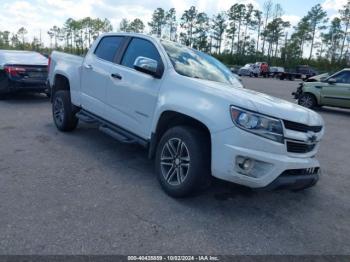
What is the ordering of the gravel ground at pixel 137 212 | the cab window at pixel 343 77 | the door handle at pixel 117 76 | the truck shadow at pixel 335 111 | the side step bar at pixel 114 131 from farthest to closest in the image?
the truck shadow at pixel 335 111, the cab window at pixel 343 77, the door handle at pixel 117 76, the side step bar at pixel 114 131, the gravel ground at pixel 137 212

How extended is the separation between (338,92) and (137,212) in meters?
11.0

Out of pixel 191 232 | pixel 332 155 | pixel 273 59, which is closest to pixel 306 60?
pixel 273 59

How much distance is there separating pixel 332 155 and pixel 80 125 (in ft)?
16.6

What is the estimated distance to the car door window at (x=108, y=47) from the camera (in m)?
5.29

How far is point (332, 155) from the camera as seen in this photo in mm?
6449

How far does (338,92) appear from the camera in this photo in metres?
12.3

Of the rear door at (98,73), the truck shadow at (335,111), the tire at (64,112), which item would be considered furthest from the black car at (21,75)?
the truck shadow at (335,111)

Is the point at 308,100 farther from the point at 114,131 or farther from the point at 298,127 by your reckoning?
the point at 298,127

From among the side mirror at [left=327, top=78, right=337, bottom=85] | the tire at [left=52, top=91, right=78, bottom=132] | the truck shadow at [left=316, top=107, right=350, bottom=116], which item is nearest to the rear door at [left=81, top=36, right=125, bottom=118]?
the tire at [left=52, top=91, right=78, bottom=132]

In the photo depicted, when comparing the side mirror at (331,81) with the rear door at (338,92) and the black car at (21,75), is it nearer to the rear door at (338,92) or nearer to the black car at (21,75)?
the rear door at (338,92)

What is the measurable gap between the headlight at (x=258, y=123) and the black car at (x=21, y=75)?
756 cm

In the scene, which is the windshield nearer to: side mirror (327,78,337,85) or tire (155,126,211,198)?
tire (155,126,211,198)

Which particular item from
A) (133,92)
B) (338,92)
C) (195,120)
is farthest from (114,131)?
(338,92)

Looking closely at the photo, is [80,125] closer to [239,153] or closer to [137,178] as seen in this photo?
[137,178]
